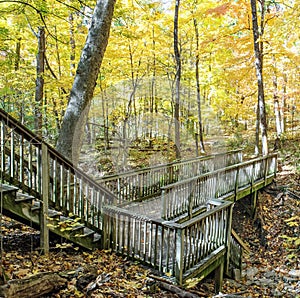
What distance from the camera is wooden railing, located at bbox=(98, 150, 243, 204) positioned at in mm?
6176

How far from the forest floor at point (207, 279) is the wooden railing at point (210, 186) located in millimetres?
877

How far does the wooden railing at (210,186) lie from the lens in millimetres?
5590

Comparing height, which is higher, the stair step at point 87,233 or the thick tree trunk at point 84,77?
the thick tree trunk at point 84,77

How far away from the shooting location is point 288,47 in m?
10.8

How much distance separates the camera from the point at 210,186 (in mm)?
6836

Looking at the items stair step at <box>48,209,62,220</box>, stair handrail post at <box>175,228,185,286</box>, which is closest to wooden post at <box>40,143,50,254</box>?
stair step at <box>48,209,62,220</box>

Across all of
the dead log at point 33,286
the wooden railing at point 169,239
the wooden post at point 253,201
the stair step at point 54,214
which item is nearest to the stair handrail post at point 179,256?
the wooden railing at point 169,239

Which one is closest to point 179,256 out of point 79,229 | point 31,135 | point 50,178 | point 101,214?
point 101,214

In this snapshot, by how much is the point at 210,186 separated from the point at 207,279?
2295mm

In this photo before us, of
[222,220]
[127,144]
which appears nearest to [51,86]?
[127,144]

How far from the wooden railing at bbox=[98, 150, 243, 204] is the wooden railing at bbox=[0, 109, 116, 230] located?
113 cm

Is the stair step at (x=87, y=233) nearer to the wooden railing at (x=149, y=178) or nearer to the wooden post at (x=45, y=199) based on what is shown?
the wooden post at (x=45, y=199)

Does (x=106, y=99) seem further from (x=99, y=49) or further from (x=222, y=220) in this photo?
(x=222, y=220)

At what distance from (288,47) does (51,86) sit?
955 cm
